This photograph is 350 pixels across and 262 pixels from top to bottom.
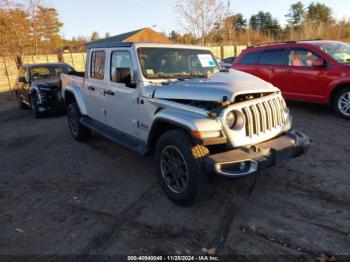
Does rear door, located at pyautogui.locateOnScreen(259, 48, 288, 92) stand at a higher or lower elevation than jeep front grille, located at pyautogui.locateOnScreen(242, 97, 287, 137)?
higher

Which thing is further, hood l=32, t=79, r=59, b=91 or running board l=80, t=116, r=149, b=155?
hood l=32, t=79, r=59, b=91

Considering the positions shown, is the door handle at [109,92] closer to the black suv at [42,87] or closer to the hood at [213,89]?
the hood at [213,89]

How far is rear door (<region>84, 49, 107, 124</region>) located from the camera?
4910 millimetres

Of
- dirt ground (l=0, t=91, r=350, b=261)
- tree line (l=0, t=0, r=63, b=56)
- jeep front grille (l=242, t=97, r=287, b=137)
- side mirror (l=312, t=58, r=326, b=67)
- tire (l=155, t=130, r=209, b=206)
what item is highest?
tree line (l=0, t=0, r=63, b=56)

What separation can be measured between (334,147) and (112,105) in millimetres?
3851

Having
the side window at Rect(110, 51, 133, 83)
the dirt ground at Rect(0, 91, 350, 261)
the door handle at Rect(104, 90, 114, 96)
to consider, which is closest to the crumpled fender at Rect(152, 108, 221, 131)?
the side window at Rect(110, 51, 133, 83)

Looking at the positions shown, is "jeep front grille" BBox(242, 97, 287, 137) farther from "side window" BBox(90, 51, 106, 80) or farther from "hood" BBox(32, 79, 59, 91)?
"hood" BBox(32, 79, 59, 91)

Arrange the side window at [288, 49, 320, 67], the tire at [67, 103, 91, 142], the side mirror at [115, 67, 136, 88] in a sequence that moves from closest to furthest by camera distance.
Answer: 1. the side mirror at [115, 67, 136, 88]
2. the tire at [67, 103, 91, 142]
3. the side window at [288, 49, 320, 67]

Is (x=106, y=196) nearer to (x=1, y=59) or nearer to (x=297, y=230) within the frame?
(x=297, y=230)

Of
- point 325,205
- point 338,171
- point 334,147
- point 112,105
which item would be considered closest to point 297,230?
point 325,205

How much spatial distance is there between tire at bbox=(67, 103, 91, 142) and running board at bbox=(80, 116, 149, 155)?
28 cm

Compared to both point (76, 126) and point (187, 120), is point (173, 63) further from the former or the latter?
point (76, 126)

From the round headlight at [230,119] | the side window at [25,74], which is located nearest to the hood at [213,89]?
the round headlight at [230,119]

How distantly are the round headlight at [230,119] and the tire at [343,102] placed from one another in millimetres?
4682
